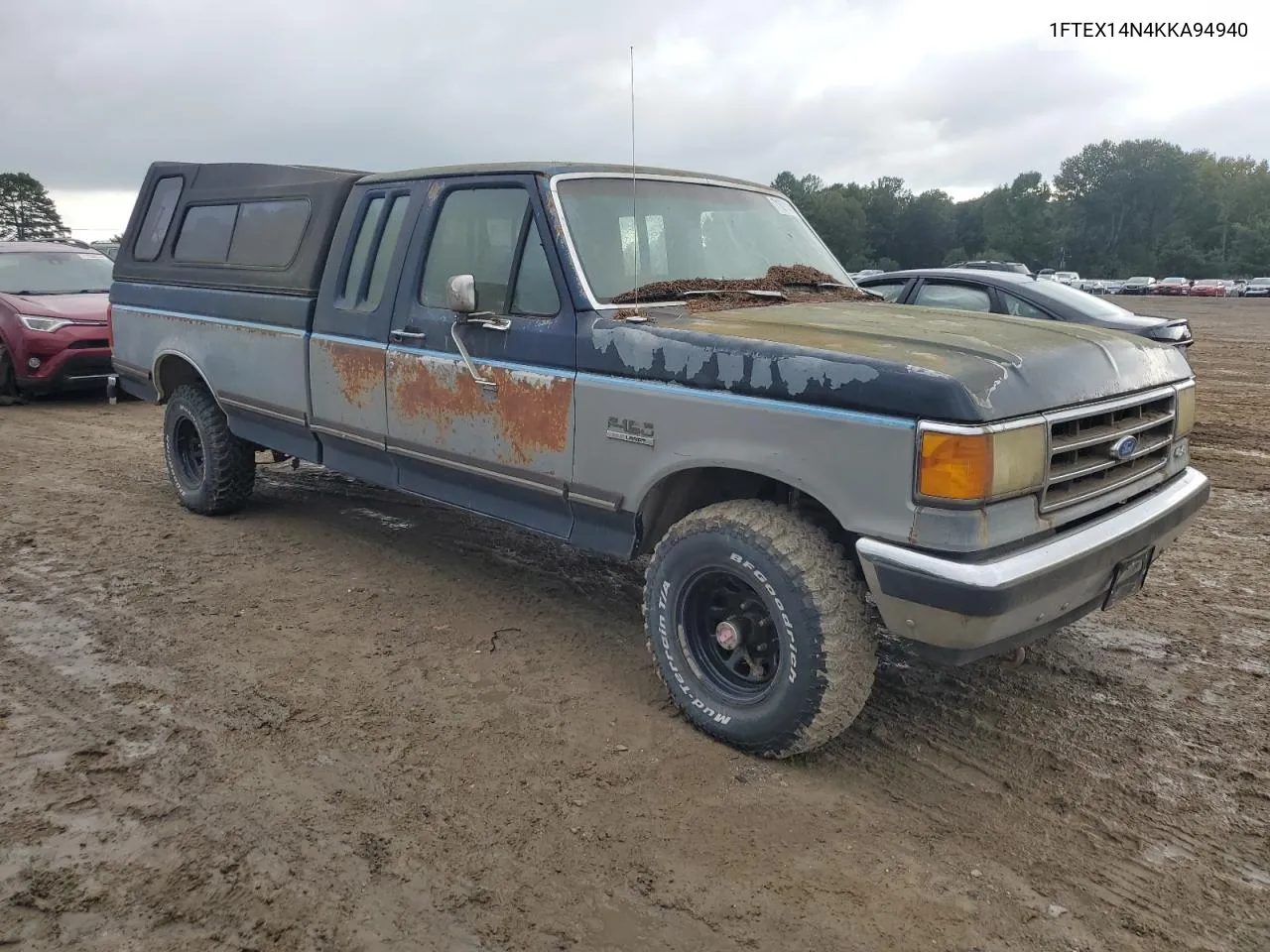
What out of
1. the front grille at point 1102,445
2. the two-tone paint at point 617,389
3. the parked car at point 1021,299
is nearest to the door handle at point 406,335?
the two-tone paint at point 617,389

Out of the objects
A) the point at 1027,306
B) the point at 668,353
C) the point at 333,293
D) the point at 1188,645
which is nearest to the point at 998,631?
the point at 668,353

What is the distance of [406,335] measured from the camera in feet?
14.3

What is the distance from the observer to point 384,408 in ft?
14.9

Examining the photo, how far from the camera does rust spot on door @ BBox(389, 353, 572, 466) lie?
3.79 metres

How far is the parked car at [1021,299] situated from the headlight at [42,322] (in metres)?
8.34

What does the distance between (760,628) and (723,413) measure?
78cm

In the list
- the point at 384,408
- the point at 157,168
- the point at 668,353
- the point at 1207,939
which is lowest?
the point at 1207,939

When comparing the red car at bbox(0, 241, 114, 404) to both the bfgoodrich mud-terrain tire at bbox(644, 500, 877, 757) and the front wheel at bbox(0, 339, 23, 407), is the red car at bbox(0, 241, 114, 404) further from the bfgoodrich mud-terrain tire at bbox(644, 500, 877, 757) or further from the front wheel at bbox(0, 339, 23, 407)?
the bfgoodrich mud-terrain tire at bbox(644, 500, 877, 757)

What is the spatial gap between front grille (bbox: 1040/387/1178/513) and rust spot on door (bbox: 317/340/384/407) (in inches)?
118

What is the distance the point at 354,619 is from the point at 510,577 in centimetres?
90

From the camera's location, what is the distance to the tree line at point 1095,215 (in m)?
76.4

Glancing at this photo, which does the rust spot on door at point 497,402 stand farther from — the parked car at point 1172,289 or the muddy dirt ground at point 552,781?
the parked car at point 1172,289

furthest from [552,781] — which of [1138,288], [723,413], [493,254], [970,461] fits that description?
[1138,288]

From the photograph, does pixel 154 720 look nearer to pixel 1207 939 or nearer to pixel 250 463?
pixel 250 463
